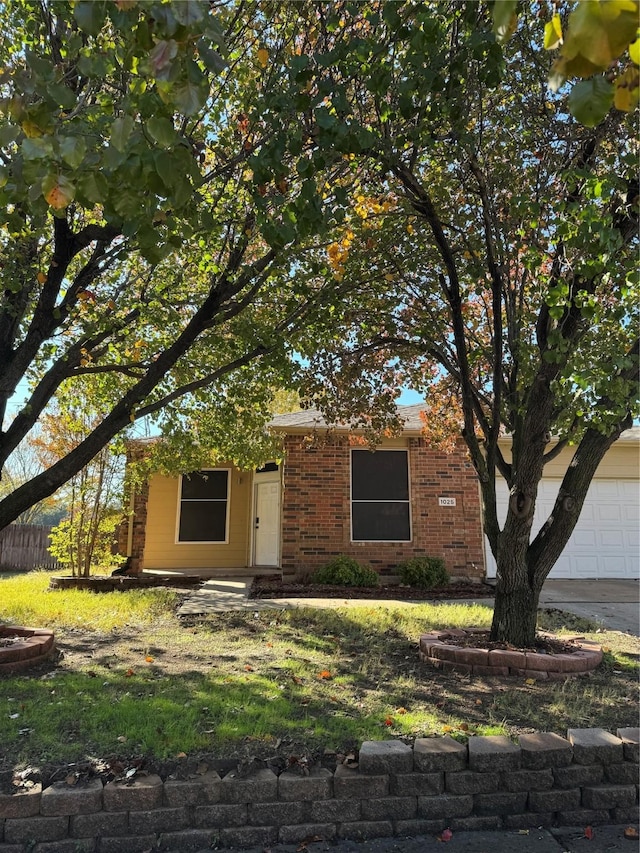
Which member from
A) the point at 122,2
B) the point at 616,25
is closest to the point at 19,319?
the point at 122,2

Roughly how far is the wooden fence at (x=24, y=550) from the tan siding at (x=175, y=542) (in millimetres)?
5799

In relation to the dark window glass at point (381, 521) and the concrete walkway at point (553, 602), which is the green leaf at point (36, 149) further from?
the dark window glass at point (381, 521)

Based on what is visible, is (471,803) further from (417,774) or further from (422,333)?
(422,333)

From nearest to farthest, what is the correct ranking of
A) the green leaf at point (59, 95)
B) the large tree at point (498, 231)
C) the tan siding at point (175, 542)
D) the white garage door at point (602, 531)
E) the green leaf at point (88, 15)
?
the green leaf at point (88, 15) < the green leaf at point (59, 95) < the large tree at point (498, 231) < the white garage door at point (602, 531) < the tan siding at point (175, 542)

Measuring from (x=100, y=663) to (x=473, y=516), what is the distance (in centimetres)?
824

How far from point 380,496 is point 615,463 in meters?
5.16

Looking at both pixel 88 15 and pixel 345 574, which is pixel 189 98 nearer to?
pixel 88 15

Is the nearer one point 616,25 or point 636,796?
point 616,25

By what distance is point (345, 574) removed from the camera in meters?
10.7

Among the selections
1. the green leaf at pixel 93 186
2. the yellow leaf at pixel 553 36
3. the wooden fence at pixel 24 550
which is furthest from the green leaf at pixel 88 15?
the wooden fence at pixel 24 550

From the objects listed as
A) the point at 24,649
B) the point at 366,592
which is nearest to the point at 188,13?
the point at 24,649

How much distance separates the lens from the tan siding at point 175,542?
14.4 metres

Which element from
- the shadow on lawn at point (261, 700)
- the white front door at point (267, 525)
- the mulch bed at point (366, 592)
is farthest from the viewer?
the white front door at point (267, 525)

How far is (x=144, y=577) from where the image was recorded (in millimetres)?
12500
